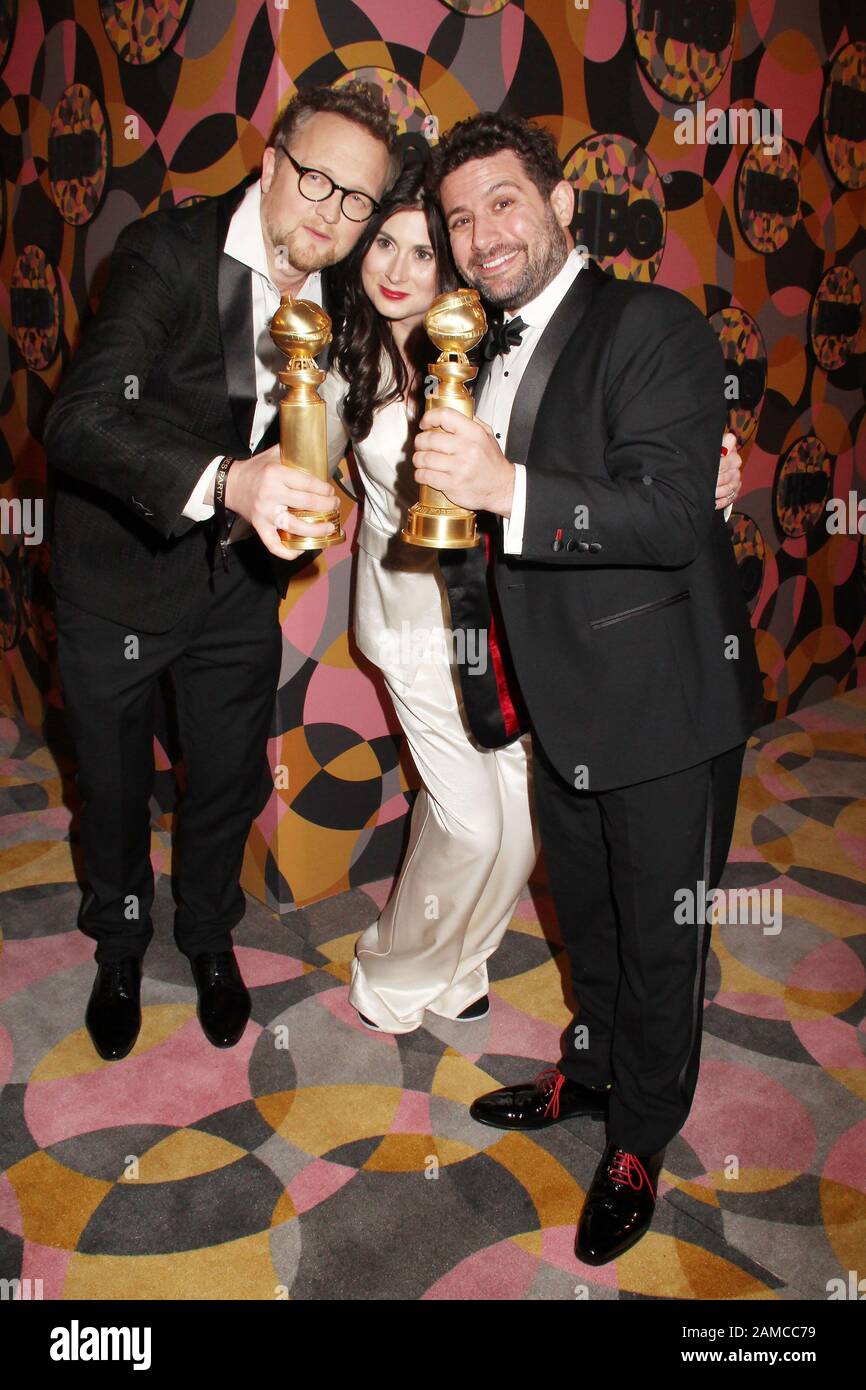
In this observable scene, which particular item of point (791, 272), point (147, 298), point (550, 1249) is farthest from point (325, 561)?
point (791, 272)

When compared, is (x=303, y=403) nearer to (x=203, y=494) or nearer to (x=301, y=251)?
(x=203, y=494)

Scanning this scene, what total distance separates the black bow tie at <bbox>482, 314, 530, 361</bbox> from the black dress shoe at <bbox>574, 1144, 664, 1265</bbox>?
1642 mm

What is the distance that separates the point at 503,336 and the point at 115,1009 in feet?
6.32

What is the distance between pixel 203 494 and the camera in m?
1.80

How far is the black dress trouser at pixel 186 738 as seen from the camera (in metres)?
2.51

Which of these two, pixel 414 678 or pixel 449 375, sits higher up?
pixel 449 375

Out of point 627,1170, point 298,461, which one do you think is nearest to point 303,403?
point 298,461

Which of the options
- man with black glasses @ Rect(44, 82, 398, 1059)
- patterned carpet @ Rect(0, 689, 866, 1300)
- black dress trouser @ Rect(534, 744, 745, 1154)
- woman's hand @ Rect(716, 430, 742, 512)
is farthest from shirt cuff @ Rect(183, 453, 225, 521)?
patterned carpet @ Rect(0, 689, 866, 1300)

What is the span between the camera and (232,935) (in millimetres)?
3139

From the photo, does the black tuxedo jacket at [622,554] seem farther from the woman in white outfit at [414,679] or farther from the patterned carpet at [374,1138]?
the patterned carpet at [374,1138]

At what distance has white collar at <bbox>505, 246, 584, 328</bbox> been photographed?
190cm

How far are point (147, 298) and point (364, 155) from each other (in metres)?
0.52

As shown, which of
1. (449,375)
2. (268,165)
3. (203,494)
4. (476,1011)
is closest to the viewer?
(449,375)
